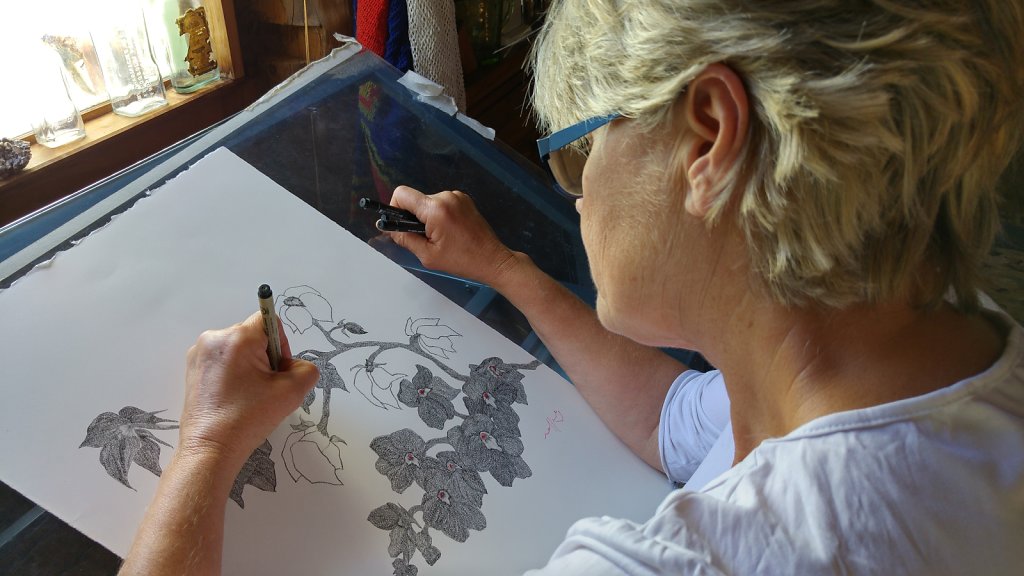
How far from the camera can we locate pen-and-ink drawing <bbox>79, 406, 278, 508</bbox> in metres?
0.78

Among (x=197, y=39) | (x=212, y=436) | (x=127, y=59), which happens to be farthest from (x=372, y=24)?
(x=212, y=436)

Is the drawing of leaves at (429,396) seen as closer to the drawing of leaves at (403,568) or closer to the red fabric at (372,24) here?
the drawing of leaves at (403,568)

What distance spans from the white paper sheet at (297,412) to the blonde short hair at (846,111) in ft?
1.28

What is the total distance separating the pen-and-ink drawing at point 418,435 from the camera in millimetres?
835

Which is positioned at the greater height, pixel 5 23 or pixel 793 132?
pixel 793 132

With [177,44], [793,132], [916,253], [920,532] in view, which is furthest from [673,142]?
[177,44]

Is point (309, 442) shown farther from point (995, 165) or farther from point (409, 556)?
point (995, 165)

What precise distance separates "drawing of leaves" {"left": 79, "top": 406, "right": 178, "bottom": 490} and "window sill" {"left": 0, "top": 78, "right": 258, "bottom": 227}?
517 millimetres

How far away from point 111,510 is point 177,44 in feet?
3.11

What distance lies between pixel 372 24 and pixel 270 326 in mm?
798

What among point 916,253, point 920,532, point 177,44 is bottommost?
point 177,44

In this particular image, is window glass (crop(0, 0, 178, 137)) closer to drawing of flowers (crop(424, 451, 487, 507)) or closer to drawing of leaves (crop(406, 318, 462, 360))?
drawing of leaves (crop(406, 318, 462, 360))

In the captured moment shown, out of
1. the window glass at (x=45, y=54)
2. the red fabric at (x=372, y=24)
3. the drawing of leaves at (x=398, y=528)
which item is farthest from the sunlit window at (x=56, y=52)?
the drawing of leaves at (x=398, y=528)

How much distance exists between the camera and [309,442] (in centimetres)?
86
